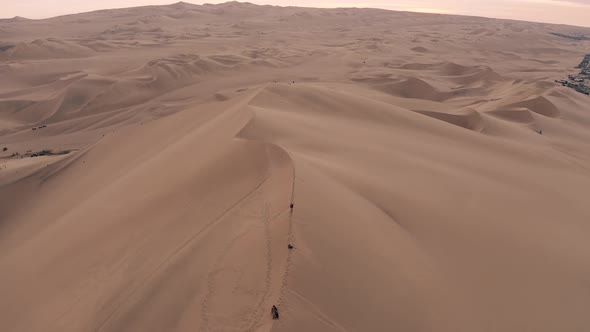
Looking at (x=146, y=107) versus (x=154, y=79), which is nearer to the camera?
(x=146, y=107)

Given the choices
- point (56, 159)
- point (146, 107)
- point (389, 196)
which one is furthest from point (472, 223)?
point (146, 107)

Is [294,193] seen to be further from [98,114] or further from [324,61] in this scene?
[324,61]

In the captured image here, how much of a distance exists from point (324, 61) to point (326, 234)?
31.5 m

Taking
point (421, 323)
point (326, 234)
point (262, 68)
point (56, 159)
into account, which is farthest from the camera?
point (262, 68)

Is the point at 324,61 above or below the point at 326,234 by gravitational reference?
above

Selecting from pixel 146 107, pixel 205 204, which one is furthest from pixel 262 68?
pixel 205 204

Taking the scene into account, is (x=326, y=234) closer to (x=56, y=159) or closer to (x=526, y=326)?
(x=526, y=326)

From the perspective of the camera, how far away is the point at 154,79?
2433 centimetres

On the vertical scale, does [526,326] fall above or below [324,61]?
below

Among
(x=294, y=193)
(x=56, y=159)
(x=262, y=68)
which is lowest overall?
(x=56, y=159)

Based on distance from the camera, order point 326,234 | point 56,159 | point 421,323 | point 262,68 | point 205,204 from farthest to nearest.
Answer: point 262,68 < point 56,159 < point 205,204 < point 326,234 < point 421,323

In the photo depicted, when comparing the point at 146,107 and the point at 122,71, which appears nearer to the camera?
the point at 146,107

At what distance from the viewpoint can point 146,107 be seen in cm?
1988

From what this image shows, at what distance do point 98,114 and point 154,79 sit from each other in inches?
233
